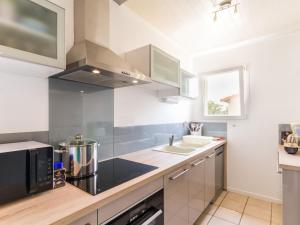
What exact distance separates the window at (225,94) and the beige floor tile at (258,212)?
1.28m

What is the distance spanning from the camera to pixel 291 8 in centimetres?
186

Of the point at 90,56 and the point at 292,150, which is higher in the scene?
the point at 90,56

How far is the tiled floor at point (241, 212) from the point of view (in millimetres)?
2000

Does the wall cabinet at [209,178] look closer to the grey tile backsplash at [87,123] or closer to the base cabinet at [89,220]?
the grey tile backsplash at [87,123]

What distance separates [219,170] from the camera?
260cm

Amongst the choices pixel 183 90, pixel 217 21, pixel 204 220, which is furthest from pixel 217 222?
pixel 217 21

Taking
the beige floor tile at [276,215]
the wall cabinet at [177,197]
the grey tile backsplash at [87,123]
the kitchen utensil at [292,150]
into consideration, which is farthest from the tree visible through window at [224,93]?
the wall cabinet at [177,197]

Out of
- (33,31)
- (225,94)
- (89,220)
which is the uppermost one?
(33,31)

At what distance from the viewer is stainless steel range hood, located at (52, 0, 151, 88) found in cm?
105

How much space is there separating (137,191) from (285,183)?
1.16 m

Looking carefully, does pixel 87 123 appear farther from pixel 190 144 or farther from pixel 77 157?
pixel 190 144

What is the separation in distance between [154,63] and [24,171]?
1324 millimetres

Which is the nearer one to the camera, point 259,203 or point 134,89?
point 134,89

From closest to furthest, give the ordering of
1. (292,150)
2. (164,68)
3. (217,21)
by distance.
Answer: (292,150)
(164,68)
(217,21)
